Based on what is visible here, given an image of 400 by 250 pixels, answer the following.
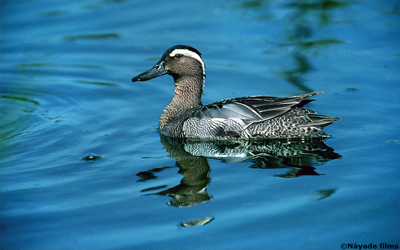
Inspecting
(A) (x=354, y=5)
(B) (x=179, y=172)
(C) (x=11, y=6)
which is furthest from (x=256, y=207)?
(C) (x=11, y=6)

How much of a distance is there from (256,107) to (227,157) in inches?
Result: 39.8

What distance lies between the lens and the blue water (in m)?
5.24

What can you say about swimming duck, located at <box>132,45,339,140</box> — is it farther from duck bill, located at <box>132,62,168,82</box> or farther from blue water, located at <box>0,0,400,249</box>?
duck bill, located at <box>132,62,168,82</box>

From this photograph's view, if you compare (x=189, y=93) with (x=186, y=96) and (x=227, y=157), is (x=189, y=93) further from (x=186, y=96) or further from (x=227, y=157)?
(x=227, y=157)

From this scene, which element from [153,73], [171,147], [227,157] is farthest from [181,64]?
[227,157]

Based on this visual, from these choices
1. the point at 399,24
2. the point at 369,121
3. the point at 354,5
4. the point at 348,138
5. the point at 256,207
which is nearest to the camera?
the point at 256,207

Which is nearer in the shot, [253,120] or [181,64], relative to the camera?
[253,120]

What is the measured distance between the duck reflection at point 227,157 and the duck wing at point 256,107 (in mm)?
387

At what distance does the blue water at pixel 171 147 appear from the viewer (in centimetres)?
524

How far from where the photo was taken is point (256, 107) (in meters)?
7.66

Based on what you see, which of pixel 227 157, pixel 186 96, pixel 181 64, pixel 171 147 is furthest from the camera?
pixel 186 96

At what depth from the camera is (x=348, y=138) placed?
7.51m

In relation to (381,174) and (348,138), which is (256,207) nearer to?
(381,174)

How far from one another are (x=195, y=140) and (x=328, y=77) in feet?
11.1
